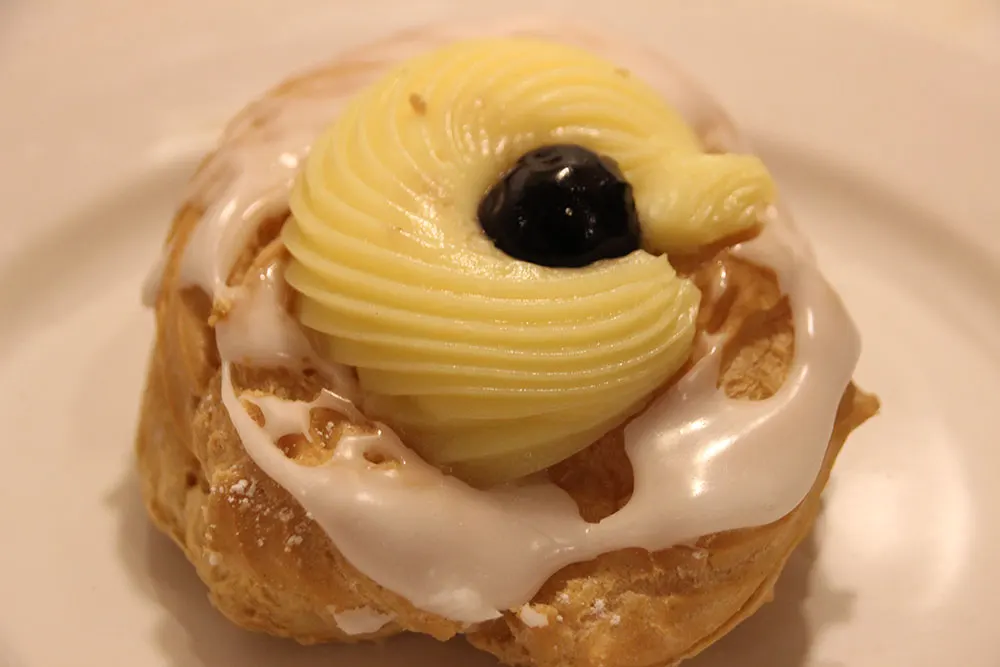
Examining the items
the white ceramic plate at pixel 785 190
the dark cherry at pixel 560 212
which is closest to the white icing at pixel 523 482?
the dark cherry at pixel 560 212

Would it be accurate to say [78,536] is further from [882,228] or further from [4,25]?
[882,228]

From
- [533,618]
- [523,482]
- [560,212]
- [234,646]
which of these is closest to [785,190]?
[560,212]

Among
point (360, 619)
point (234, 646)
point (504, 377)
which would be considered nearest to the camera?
point (504, 377)

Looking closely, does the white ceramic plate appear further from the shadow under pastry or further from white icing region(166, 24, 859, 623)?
white icing region(166, 24, 859, 623)

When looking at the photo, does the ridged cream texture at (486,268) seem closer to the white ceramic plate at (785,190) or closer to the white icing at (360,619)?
the white icing at (360,619)

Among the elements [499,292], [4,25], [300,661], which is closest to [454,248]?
[499,292]

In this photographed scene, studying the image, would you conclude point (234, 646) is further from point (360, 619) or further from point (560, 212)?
point (560, 212)
